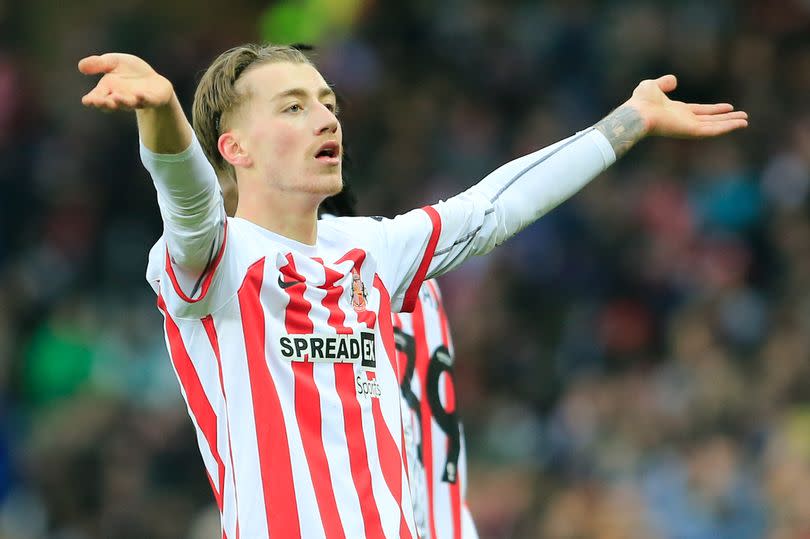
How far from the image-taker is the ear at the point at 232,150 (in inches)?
145

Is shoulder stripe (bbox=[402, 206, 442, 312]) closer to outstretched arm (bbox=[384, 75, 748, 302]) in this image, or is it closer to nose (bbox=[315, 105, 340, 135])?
outstretched arm (bbox=[384, 75, 748, 302])

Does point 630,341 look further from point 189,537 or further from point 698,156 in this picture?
point 189,537

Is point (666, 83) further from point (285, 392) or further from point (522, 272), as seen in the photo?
point (522, 272)

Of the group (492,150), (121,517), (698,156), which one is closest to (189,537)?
(121,517)

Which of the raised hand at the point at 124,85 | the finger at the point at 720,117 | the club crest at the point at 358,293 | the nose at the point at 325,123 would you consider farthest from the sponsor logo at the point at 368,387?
the finger at the point at 720,117

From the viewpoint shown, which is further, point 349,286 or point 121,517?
point 121,517

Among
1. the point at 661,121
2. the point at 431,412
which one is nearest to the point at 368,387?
the point at 431,412

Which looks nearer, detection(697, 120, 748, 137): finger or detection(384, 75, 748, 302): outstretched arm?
detection(384, 75, 748, 302): outstretched arm

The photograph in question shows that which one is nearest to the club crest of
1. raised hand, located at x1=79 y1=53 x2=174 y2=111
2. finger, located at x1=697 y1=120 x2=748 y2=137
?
raised hand, located at x1=79 y1=53 x2=174 y2=111

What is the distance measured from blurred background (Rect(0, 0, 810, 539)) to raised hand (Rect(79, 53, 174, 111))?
5.30 meters

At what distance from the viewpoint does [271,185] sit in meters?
3.64

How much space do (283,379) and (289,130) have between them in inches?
25.6

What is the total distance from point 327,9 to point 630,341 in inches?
180

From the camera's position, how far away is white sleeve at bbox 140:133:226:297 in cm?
313
